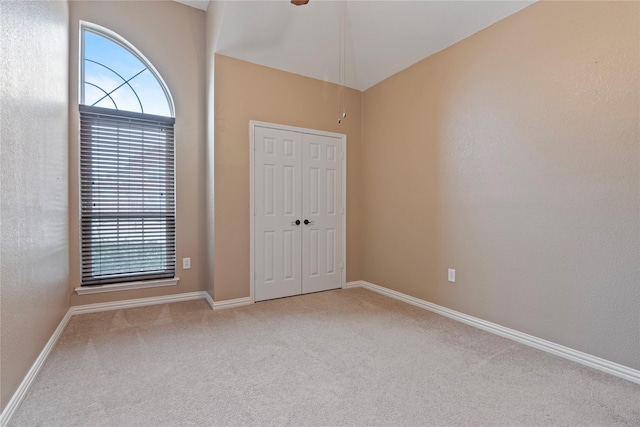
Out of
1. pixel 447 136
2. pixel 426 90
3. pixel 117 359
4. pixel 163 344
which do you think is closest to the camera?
pixel 117 359

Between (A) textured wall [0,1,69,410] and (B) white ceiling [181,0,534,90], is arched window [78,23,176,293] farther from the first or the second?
(B) white ceiling [181,0,534,90]

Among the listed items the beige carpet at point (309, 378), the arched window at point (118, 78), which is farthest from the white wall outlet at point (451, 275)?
the arched window at point (118, 78)

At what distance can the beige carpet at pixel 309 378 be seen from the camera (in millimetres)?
1608

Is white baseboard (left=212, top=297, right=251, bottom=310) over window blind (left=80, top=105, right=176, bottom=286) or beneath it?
beneath

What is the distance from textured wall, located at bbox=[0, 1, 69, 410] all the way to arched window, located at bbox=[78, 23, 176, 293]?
39 centimetres

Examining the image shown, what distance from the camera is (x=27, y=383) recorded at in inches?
70.4

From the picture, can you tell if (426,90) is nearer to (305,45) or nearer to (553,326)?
(305,45)

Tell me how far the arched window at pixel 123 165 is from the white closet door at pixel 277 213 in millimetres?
1003

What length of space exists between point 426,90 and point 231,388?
326 cm

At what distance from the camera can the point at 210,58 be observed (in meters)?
3.41

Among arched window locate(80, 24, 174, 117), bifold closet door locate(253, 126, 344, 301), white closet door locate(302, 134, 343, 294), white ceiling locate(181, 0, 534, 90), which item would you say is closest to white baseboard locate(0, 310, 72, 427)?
bifold closet door locate(253, 126, 344, 301)

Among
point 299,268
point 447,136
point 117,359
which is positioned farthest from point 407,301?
point 117,359

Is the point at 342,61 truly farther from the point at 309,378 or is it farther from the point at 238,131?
the point at 309,378

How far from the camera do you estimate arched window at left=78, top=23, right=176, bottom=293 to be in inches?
124
